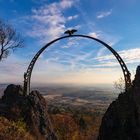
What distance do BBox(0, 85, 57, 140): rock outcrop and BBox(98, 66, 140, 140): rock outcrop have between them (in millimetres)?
9097

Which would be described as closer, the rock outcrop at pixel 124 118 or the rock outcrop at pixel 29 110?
the rock outcrop at pixel 124 118

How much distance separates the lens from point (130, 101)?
85.4 feet

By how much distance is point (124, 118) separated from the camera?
25.4m

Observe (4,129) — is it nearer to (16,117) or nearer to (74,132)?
(16,117)

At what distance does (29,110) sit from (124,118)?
13380 mm

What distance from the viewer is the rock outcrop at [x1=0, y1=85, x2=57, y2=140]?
33469 mm

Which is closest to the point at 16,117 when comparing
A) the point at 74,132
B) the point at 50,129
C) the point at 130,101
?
the point at 50,129

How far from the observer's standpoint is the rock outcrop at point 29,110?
33469mm

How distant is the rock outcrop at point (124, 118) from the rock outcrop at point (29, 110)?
9.10 metres

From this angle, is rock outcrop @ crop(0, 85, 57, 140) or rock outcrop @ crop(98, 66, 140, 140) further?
rock outcrop @ crop(0, 85, 57, 140)

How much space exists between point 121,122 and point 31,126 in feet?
41.1

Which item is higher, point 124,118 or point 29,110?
point 29,110

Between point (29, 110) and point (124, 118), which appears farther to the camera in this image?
point (29, 110)

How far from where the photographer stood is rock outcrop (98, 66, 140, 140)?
79.5 ft
